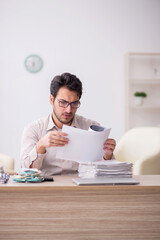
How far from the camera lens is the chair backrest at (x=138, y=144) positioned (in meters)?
3.28

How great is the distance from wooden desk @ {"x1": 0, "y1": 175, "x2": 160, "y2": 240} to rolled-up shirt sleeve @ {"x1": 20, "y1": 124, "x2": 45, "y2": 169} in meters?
0.42

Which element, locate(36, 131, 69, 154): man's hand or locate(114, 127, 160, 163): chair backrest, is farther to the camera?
locate(114, 127, 160, 163): chair backrest

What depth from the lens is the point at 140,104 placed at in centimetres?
521

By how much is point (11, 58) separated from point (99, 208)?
12.3 ft

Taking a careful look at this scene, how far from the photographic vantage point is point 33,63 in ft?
16.9

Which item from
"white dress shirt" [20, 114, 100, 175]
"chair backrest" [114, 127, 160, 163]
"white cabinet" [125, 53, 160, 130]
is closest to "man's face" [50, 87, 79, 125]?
"white dress shirt" [20, 114, 100, 175]

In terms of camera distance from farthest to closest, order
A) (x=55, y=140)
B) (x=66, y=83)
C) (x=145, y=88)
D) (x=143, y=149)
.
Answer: (x=145, y=88), (x=143, y=149), (x=66, y=83), (x=55, y=140)

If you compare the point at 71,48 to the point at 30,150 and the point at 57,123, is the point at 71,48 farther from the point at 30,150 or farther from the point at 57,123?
the point at 30,150

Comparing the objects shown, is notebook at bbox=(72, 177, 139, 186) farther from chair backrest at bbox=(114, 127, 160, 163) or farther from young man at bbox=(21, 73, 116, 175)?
chair backrest at bbox=(114, 127, 160, 163)

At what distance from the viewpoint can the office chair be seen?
3.06 meters

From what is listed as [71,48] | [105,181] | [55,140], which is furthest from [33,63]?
[105,181]

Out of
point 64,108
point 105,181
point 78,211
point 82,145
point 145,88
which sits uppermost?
point 145,88

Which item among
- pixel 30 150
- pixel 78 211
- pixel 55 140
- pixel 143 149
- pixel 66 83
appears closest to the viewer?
pixel 78 211

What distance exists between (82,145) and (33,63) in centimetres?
341
